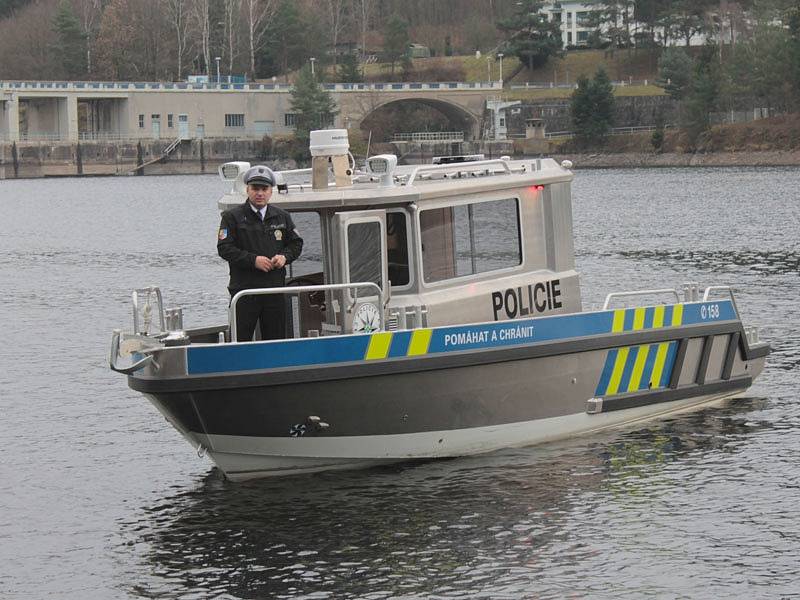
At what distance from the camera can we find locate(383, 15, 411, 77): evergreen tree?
142 m

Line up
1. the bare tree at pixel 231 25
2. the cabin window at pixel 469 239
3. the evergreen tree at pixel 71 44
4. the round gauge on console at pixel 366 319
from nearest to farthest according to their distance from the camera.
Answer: the round gauge on console at pixel 366 319
the cabin window at pixel 469 239
the bare tree at pixel 231 25
the evergreen tree at pixel 71 44

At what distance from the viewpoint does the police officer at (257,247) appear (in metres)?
14.2

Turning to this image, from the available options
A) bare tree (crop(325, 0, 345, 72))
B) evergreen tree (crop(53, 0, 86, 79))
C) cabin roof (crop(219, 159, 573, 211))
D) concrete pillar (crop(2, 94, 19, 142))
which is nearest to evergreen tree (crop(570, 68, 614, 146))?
bare tree (crop(325, 0, 345, 72))

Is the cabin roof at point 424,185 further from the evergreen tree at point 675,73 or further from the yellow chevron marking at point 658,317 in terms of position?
the evergreen tree at point 675,73

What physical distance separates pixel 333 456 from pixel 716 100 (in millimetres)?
97338

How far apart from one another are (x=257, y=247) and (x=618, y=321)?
3.94 m

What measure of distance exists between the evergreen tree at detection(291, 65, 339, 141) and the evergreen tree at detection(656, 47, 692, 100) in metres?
27.1

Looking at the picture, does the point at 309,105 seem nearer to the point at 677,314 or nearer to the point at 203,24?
the point at 203,24

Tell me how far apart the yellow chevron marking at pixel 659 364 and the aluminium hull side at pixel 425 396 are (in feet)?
0.05

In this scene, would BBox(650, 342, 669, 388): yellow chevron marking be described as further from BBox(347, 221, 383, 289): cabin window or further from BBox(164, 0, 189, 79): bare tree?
BBox(164, 0, 189, 79): bare tree

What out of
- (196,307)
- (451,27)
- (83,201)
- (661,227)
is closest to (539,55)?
(451,27)

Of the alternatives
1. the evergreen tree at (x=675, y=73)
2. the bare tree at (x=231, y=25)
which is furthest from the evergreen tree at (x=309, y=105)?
the evergreen tree at (x=675, y=73)

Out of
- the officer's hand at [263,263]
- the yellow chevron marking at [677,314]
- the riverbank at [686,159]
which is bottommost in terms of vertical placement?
the yellow chevron marking at [677,314]

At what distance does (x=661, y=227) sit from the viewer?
2128 inches
